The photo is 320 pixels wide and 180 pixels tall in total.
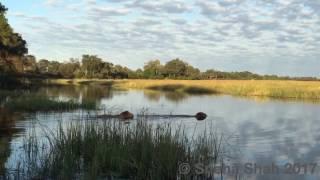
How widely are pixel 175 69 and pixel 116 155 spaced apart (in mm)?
146997

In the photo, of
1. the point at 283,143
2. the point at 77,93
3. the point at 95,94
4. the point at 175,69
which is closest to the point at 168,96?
the point at 95,94

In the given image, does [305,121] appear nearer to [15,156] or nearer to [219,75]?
[15,156]

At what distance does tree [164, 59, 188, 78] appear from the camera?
158 m

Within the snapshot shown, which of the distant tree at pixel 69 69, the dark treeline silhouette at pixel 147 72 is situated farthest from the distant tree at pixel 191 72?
the distant tree at pixel 69 69

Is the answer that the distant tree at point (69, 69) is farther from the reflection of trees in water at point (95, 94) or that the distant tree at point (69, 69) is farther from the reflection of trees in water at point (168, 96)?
the reflection of trees in water at point (168, 96)

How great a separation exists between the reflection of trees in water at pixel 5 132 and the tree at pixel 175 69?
12884cm

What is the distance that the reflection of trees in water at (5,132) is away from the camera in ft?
46.5

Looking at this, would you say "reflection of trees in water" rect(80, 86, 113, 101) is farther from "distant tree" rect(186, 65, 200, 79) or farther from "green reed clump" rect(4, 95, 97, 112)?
"distant tree" rect(186, 65, 200, 79)

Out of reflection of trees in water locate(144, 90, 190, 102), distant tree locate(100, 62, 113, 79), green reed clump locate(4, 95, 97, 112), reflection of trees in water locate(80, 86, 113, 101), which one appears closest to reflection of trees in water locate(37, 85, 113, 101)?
reflection of trees in water locate(80, 86, 113, 101)

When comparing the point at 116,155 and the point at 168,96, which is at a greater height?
the point at 116,155

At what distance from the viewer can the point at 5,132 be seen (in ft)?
68.3

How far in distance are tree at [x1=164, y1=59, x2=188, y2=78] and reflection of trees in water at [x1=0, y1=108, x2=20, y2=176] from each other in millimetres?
128837

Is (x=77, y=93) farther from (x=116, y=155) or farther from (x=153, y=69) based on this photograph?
(x=153, y=69)

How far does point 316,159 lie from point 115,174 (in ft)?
23.4
